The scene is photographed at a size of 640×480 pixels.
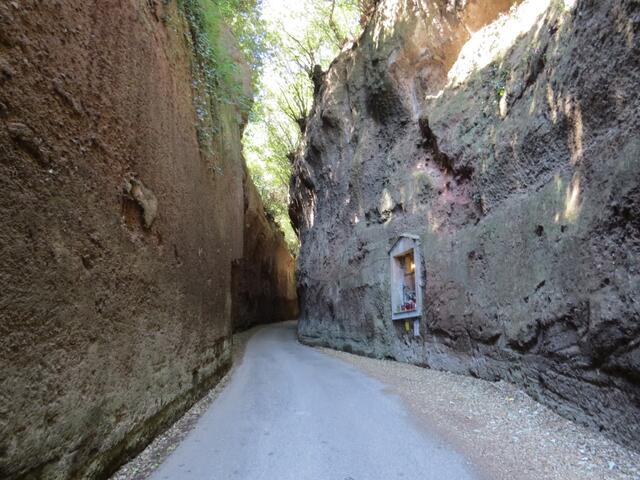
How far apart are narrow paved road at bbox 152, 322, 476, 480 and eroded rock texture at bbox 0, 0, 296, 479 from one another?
70 centimetres

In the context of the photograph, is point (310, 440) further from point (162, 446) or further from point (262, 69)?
point (262, 69)

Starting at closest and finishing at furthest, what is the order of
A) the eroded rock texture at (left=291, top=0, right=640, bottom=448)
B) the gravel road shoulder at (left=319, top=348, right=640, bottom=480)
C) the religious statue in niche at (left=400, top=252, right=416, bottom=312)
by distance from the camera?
1. the gravel road shoulder at (left=319, top=348, right=640, bottom=480)
2. the eroded rock texture at (left=291, top=0, right=640, bottom=448)
3. the religious statue in niche at (left=400, top=252, right=416, bottom=312)

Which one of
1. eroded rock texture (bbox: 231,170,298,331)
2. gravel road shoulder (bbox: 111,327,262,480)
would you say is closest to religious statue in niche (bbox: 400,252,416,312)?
gravel road shoulder (bbox: 111,327,262,480)

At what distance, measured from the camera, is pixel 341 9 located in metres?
18.6

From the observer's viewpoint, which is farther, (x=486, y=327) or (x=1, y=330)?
(x=486, y=327)

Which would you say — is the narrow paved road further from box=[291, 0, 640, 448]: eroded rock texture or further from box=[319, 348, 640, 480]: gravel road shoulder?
box=[291, 0, 640, 448]: eroded rock texture

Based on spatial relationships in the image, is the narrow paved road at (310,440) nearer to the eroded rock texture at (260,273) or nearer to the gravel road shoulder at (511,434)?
the gravel road shoulder at (511,434)

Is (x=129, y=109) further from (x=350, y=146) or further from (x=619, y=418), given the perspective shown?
(x=350, y=146)

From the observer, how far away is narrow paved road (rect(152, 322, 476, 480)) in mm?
3740

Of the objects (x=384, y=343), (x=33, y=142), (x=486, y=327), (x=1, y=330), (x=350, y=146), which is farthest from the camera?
(x=350, y=146)

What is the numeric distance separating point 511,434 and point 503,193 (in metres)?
4.03

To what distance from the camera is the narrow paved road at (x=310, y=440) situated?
374 centimetres

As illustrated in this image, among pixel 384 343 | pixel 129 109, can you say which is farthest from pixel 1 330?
pixel 384 343

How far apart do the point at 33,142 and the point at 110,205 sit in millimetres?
1090
